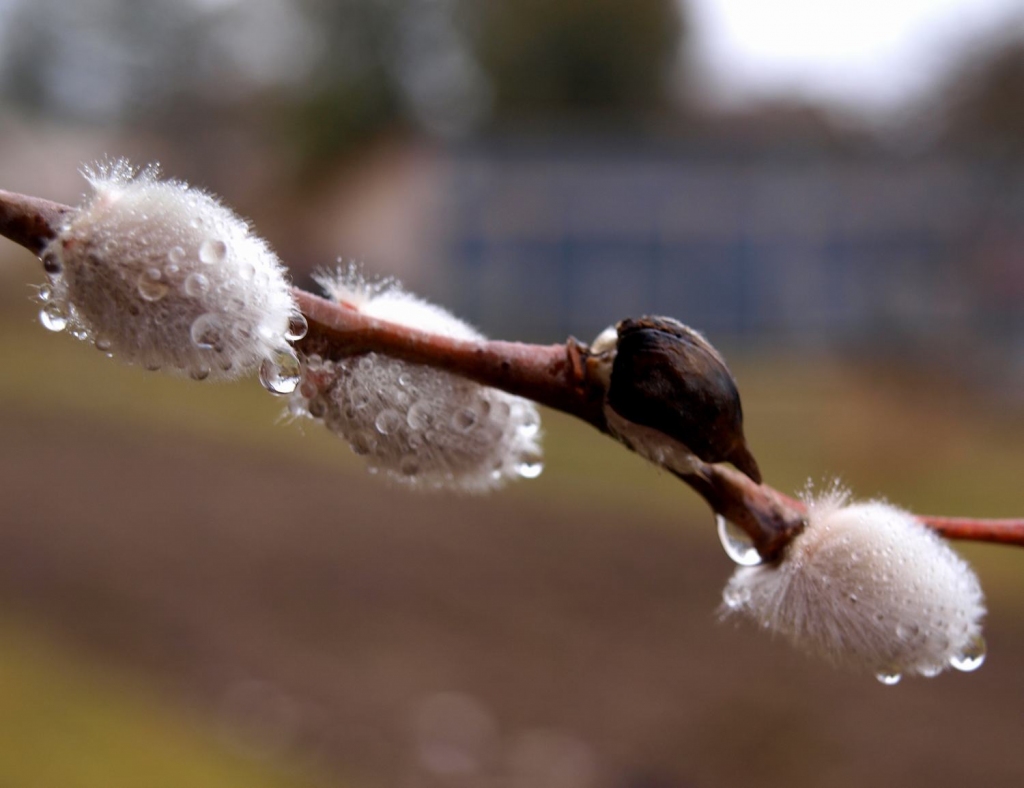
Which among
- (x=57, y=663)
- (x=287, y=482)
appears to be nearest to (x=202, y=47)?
(x=287, y=482)

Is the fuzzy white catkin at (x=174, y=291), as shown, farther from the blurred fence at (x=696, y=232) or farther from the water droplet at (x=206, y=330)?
the blurred fence at (x=696, y=232)

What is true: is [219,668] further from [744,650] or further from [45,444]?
[45,444]

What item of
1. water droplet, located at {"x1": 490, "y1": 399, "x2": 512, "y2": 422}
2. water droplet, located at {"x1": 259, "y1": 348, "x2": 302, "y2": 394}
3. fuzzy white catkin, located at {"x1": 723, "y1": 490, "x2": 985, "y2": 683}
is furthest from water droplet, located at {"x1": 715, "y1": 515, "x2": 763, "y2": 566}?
water droplet, located at {"x1": 259, "y1": 348, "x2": 302, "y2": 394}

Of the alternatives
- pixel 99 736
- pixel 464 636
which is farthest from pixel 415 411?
pixel 464 636

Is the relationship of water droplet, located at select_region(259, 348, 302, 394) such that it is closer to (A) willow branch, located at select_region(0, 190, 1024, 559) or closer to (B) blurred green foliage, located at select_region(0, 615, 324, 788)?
(A) willow branch, located at select_region(0, 190, 1024, 559)

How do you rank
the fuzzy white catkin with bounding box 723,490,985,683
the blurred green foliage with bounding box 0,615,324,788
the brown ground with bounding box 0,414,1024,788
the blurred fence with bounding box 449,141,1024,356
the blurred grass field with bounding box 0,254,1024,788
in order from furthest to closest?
the blurred fence with bounding box 449,141,1024,356 → the brown ground with bounding box 0,414,1024,788 → the blurred grass field with bounding box 0,254,1024,788 → the blurred green foliage with bounding box 0,615,324,788 → the fuzzy white catkin with bounding box 723,490,985,683

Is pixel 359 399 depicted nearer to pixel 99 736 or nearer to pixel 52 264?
pixel 52 264

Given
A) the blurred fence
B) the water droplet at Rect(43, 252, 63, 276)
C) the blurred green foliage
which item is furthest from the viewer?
the blurred fence
